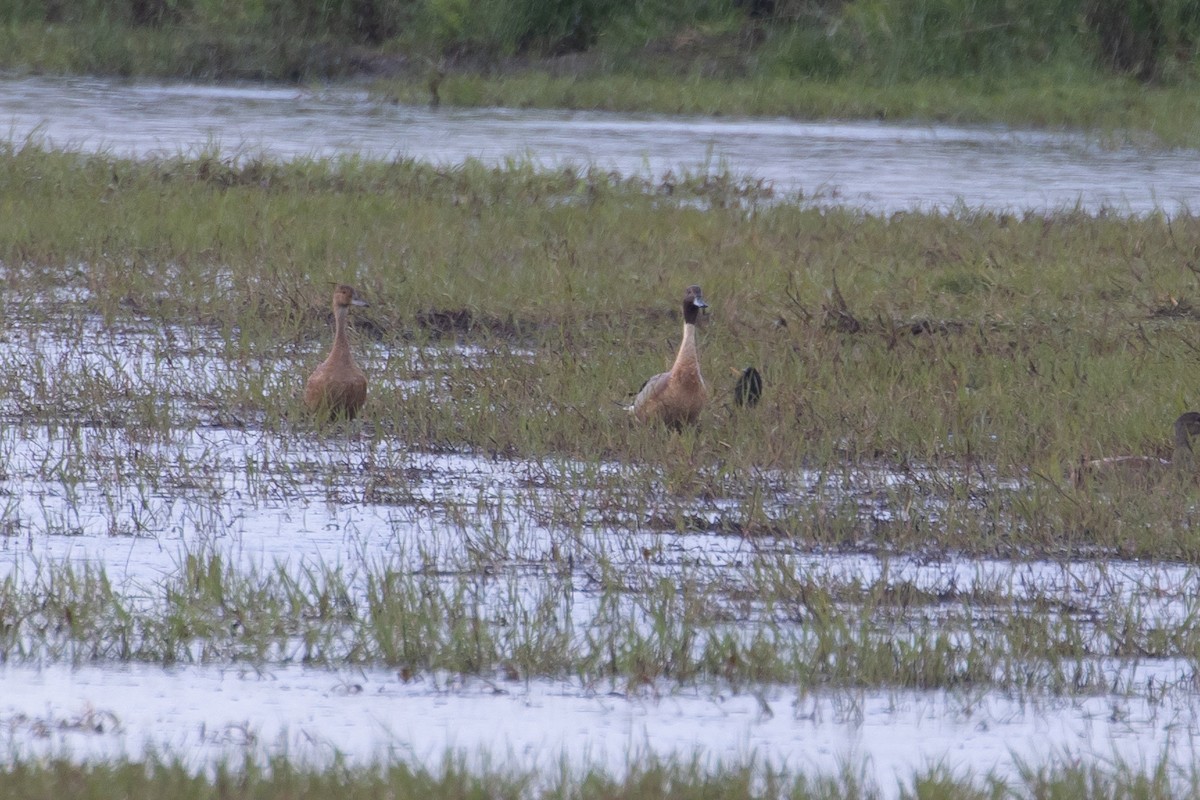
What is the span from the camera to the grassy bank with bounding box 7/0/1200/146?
1040 inches

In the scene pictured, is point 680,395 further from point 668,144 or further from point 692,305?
→ point 668,144

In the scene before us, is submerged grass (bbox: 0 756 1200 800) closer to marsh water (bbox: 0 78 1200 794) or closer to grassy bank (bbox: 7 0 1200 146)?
marsh water (bbox: 0 78 1200 794)

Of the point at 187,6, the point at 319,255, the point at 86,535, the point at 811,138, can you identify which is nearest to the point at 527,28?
the point at 187,6

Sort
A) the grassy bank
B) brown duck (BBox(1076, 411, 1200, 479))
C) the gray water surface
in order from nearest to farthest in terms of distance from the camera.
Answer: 1. brown duck (BBox(1076, 411, 1200, 479))
2. the gray water surface
3. the grassy bank

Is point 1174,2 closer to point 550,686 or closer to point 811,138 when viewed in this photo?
point 811,138

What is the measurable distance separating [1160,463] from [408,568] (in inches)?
120

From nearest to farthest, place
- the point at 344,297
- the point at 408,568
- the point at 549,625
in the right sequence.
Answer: the point at 549,625
the point at 408,568
the point at 344,297

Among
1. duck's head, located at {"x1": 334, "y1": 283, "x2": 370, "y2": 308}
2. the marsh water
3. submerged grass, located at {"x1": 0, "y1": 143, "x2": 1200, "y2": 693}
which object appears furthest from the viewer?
duck's head, located at {"x1": 334, "y1": 283, "x2": 370, "y2": 308}

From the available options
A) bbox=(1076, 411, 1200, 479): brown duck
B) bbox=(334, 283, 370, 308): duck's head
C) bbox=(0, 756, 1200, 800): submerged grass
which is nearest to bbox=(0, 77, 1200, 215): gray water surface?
bbox=(334, 283, 370, 308): duck's head

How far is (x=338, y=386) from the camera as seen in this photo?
7.66 m

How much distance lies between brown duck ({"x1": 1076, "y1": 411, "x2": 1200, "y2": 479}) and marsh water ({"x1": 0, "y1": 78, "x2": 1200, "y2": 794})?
73 centimetres

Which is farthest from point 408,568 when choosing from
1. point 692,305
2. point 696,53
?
point 696,53

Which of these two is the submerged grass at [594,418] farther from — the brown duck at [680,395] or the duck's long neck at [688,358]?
the duck's long neck at [688,358]

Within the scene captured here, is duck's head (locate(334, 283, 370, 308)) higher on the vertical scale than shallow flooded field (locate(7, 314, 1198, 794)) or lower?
higher
